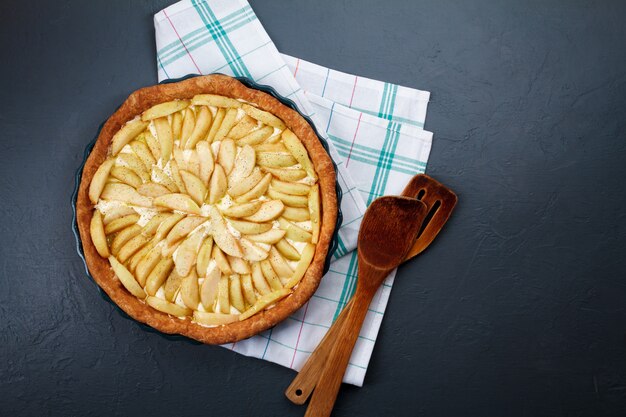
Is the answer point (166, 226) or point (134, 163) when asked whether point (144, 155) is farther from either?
point (166, 226)

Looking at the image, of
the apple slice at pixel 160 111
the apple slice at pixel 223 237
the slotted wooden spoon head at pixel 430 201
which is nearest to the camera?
the apple slice at pixel 223 237

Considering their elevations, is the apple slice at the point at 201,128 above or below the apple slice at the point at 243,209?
above

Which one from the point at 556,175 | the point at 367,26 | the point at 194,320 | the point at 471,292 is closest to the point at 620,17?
the point at 556,175

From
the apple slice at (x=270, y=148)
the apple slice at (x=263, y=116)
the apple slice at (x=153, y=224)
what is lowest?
the apple slice at (x=153, y=224)

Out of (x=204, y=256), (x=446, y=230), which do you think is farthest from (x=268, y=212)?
(x=446, y=230)

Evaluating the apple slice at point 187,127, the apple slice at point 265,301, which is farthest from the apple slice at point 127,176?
the apple slice at point 265,301

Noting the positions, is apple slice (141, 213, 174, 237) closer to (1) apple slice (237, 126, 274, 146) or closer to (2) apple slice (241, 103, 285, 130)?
(1) apple slice (237, 126, 274, 146)

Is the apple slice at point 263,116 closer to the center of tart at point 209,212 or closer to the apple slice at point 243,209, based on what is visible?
the center of tart at point 209,212
